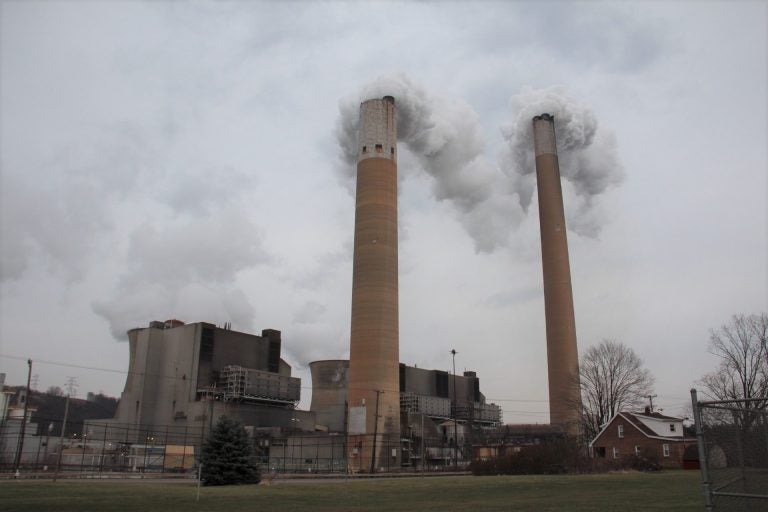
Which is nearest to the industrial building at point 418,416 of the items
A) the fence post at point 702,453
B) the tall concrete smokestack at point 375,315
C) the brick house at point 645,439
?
the tall concrete smokestack at point 375,315

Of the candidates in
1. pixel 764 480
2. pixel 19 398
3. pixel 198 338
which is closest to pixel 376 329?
pixel 198 338

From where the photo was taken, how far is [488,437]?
2704 inches

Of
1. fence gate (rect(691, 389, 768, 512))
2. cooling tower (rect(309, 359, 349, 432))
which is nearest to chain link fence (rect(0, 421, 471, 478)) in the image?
cooling tower (rect(309, 359, 349, 432))

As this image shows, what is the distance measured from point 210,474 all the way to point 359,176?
32742 millimetres

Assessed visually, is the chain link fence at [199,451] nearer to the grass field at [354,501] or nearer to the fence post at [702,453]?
the grass field at [354,501]

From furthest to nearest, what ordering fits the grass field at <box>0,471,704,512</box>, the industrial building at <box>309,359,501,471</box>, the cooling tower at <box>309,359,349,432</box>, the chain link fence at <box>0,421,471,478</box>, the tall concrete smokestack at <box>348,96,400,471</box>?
1. the cooling tower at <box>309,359,349,432</box>
2. the industrial building at <box>309,359,501,471</box>
3. the tall concrete smokestack at <box>348,96,400,471</box>
4. the chain link fence at <box>0,421,471,478</box>
5. the grass field at <box>0,471,704,512</box>

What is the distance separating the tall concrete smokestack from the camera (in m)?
49.6

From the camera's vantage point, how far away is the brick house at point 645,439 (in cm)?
4209

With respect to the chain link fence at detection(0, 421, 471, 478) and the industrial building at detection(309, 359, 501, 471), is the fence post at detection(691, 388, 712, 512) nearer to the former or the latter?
the chain link fence at detection(0, 421, 471, 478)

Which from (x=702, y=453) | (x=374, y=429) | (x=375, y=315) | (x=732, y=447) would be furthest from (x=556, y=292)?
(x=702, y=453)

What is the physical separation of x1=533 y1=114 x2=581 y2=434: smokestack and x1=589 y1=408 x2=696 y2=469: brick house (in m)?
8.12

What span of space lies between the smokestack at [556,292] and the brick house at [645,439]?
8.12m

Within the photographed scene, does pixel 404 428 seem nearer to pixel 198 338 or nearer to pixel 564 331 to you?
pixel 564 331

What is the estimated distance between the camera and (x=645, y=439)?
43.7 meters
